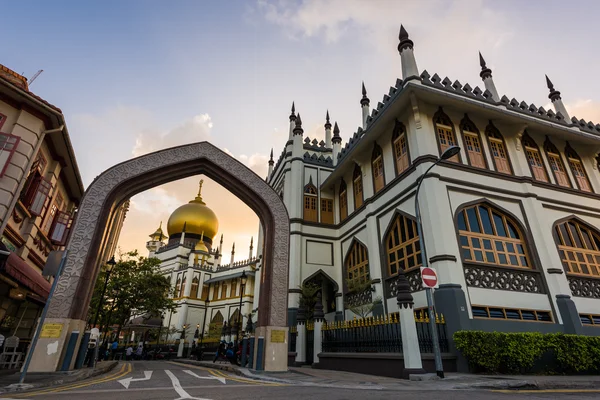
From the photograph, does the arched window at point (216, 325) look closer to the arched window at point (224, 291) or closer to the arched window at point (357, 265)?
the arched window at point (224, 291)

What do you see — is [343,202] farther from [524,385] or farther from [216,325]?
[216,325]

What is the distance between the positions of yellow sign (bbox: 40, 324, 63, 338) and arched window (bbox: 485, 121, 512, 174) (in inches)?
690

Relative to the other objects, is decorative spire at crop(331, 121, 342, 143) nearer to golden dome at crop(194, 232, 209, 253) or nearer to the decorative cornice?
the decorative cornice

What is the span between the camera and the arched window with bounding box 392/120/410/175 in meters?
15.4

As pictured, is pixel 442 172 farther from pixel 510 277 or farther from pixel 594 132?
pixel 594 132

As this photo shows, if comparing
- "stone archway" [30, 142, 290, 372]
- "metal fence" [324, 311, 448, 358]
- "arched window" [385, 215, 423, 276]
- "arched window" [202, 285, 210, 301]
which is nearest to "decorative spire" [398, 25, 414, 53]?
"arched window" [385, 215, 423, 276]

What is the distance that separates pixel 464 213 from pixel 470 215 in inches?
12.4

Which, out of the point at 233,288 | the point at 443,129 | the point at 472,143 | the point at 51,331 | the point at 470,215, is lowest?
the point at 51,331

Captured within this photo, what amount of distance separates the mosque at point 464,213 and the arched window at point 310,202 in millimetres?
80

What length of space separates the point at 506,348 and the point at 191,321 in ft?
124

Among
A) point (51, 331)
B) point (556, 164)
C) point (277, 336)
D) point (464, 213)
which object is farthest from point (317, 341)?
point (556, 164)

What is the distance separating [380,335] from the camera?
35.0 feet

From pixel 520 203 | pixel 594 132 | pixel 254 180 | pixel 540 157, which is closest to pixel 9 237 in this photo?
pixel 254 180

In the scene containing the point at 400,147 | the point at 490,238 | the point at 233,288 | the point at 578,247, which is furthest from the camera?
the point at 233,288
